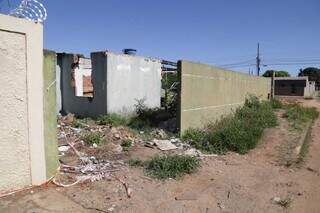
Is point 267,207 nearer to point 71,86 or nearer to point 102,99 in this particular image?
point 102,99

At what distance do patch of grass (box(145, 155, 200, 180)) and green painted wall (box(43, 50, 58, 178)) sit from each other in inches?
63.9

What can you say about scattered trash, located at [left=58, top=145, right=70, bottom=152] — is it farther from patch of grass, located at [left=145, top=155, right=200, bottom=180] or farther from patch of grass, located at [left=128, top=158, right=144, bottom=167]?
patch of grass, located at [left=145, top=155, right=200, bottom=180]

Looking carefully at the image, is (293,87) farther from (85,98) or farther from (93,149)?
(93,149)

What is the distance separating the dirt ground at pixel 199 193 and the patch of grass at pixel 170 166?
5.7 inches

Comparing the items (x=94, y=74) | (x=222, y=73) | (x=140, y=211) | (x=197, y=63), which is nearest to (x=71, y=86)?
(x=94, y=74)

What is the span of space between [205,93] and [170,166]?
5.25 metres

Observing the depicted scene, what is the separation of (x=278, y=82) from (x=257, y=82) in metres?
34.5

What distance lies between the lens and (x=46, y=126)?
5246 millimetres

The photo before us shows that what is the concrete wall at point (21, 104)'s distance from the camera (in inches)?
177

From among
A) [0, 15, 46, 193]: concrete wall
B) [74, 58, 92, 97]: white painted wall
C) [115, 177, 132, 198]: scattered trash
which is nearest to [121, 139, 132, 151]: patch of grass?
[115, 177, 132, 198]: scattered trash

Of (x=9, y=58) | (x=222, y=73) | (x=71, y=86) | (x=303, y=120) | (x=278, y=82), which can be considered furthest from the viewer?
(x=278, y=82)

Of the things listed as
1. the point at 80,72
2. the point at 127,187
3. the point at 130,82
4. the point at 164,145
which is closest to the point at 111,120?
the point at 130,82

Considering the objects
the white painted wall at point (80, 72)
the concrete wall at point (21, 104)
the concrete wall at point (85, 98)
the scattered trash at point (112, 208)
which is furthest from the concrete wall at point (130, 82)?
the scattered trash at point (112, 208)

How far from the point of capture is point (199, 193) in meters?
5.47
